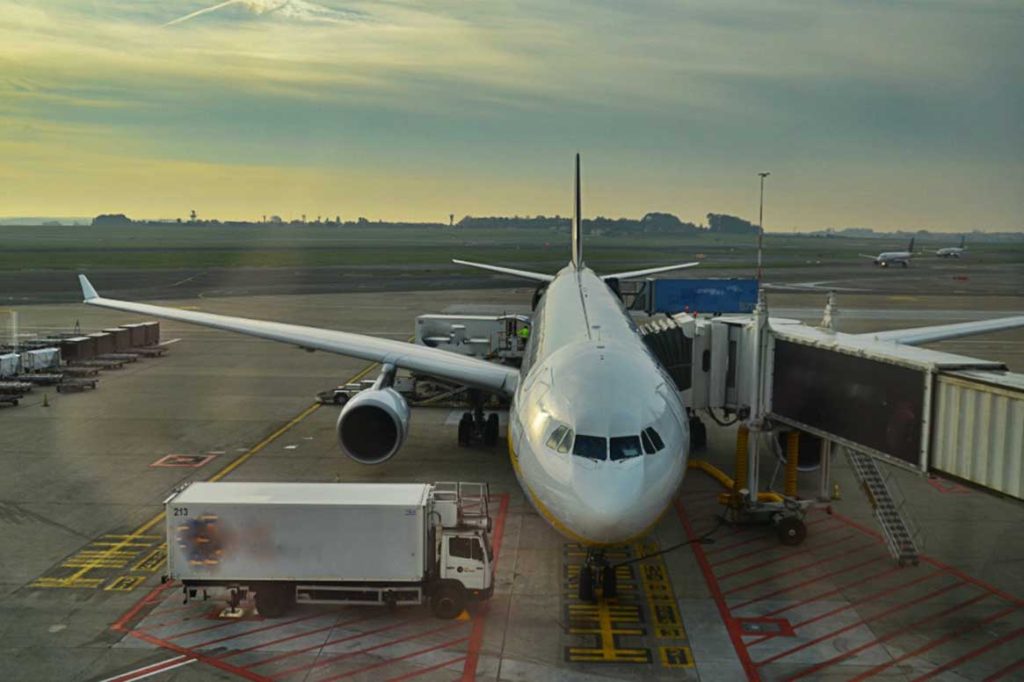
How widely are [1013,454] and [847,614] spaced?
4099mm

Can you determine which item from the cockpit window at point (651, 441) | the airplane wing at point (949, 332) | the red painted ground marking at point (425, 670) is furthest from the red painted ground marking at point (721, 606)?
the airplane wing at point (949, 332)

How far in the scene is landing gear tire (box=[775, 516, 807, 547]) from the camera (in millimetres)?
18609

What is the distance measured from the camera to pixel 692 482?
2328cm

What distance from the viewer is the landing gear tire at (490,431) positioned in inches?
1039

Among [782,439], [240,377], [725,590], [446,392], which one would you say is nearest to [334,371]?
[240,377]

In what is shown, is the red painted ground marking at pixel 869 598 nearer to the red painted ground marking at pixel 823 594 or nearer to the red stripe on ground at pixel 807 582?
the red painted ground marking at pixel 823 594

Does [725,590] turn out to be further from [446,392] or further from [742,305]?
[742,305]

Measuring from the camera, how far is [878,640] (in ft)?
46.8

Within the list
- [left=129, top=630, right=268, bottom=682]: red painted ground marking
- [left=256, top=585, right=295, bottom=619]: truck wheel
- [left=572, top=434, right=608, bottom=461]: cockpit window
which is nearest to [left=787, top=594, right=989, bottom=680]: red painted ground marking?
[left=572, top=434, right=608, bottom=461]: cockpit window

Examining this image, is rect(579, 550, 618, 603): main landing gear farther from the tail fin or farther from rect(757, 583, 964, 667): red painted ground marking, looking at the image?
the tail fin

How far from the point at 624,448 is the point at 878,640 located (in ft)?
17.0

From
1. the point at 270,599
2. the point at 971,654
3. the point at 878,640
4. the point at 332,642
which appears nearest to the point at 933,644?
the point at 971,654

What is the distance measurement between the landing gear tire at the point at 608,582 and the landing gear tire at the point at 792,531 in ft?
15.5

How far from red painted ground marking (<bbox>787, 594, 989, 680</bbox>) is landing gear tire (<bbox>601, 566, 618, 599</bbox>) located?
3.59 metres
